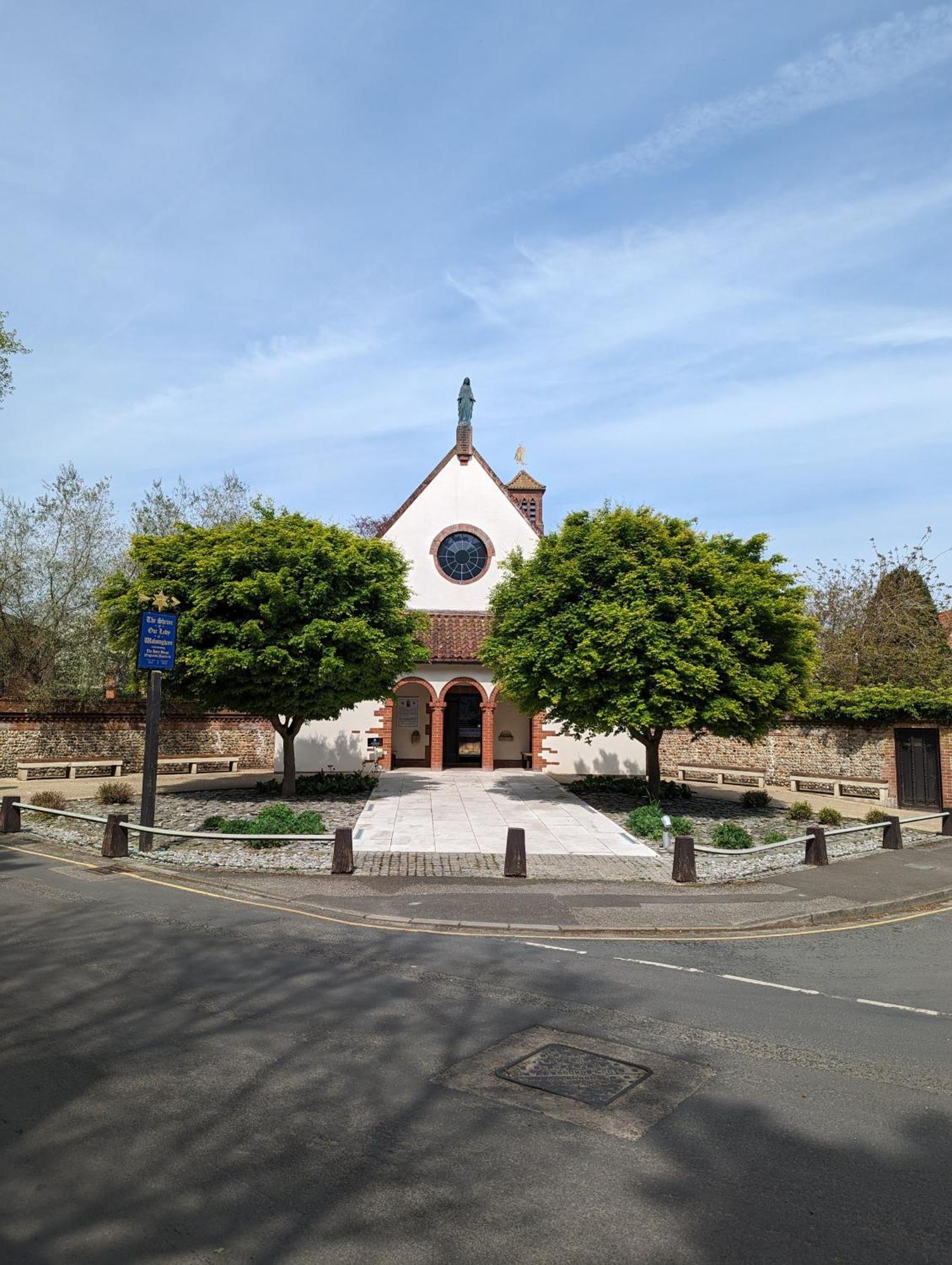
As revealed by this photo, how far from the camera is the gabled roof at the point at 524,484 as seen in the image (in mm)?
35500

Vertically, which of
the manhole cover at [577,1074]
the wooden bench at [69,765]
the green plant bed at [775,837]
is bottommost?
the manhole cover at [577,1074]

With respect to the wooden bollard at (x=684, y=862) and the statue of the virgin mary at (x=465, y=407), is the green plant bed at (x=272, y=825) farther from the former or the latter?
the statue of the virgin mary at (x=465, y=407)

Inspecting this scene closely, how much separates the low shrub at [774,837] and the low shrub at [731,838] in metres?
0.44

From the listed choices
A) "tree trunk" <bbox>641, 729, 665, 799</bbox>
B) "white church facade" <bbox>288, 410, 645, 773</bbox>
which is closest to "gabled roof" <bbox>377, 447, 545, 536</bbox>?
"white church facade" <bbox>288, 410, 645, 773</bbox>

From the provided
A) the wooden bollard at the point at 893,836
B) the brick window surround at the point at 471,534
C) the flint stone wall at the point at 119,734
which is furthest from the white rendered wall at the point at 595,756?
the wooden bollard at the point at 893,836

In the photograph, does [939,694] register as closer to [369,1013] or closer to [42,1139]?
[369,1013]

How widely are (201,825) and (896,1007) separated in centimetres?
1387

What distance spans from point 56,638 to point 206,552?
1284 centimetres

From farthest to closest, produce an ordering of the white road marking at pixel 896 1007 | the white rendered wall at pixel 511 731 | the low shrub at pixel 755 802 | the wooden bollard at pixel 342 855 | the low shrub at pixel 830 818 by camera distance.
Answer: the white rendered wall at pixel 511 731 < the low shrub at pixel 755 802 < the low shrub at pixel 830 818 < the wooden bollard at pixel 342 855 < the white road marking at pixel 896 1007

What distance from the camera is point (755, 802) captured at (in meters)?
22.3

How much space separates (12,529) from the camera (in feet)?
98.5

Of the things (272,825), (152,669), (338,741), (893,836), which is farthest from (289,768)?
(893,836)

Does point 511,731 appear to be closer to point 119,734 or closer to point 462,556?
point 462,556

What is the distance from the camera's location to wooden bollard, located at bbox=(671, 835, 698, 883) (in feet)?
43.6
